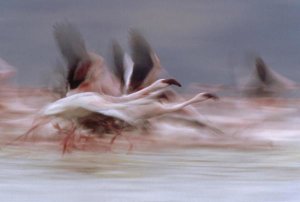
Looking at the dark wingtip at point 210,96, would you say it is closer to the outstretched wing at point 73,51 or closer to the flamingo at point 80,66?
the flamingo at point 80,66

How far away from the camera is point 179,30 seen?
2.72m

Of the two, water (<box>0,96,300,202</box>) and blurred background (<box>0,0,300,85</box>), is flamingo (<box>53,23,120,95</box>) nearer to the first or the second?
blurred background (<box>0,0,300,85</box>)

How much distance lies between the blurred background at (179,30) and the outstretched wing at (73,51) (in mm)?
21

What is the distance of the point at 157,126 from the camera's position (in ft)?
8.61

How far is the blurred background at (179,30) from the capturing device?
2672 mm

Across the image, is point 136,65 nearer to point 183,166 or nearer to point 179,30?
point 179,30

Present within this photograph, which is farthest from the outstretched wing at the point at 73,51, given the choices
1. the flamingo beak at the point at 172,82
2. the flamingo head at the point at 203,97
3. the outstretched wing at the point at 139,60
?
the flamingo head at the point at 203,97

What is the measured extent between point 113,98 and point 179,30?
31cm

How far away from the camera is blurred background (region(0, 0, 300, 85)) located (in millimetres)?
2672

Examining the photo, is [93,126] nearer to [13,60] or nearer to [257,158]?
[13,60]

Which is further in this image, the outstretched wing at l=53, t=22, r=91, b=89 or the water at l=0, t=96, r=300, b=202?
the outstretched wing at l=53, t=22, r=91, b=89

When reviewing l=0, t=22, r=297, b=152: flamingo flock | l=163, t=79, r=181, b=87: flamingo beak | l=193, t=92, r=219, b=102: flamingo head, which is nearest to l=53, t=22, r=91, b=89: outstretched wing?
l=0, t=22, r=297, b=152: flamingo flock

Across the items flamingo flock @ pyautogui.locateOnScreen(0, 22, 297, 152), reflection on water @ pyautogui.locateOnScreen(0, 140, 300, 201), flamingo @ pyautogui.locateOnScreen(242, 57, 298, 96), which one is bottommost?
reflection on water @ pyautogui.locateOnScreen(0, 140, 300, 201)

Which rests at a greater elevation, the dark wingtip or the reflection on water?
the dark wingtip
